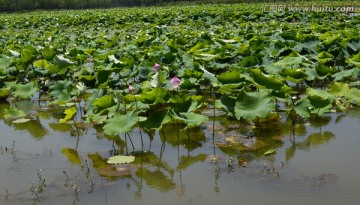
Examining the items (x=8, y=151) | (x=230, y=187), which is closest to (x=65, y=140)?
(x=8, y=151)

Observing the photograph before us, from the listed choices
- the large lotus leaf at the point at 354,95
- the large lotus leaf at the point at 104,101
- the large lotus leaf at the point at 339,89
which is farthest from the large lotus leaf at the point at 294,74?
the large lotus leaf at the point at 104,101

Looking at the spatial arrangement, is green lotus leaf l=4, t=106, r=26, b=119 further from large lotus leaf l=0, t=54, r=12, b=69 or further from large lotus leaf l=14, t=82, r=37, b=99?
large lotus leaf l=0, t=54, r=12, b=69

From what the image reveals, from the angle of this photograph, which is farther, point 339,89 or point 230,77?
point 339,89

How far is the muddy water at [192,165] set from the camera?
7.23 feet

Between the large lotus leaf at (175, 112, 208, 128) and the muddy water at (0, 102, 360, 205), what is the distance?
21 cm

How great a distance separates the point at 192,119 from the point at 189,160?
286 mm

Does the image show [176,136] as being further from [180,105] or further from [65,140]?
[65,140]

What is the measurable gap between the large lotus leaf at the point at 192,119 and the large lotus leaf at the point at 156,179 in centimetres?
39

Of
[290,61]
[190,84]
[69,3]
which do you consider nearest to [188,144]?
[190,84]

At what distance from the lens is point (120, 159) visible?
2.66 metres

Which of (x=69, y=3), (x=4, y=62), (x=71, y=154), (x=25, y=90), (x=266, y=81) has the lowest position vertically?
(x=69, y=3)

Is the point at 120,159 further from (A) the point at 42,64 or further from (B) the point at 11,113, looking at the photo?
(A) the point at 42,64

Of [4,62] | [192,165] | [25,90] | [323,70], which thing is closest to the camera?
[192,165]

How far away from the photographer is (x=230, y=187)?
2.27 metres
